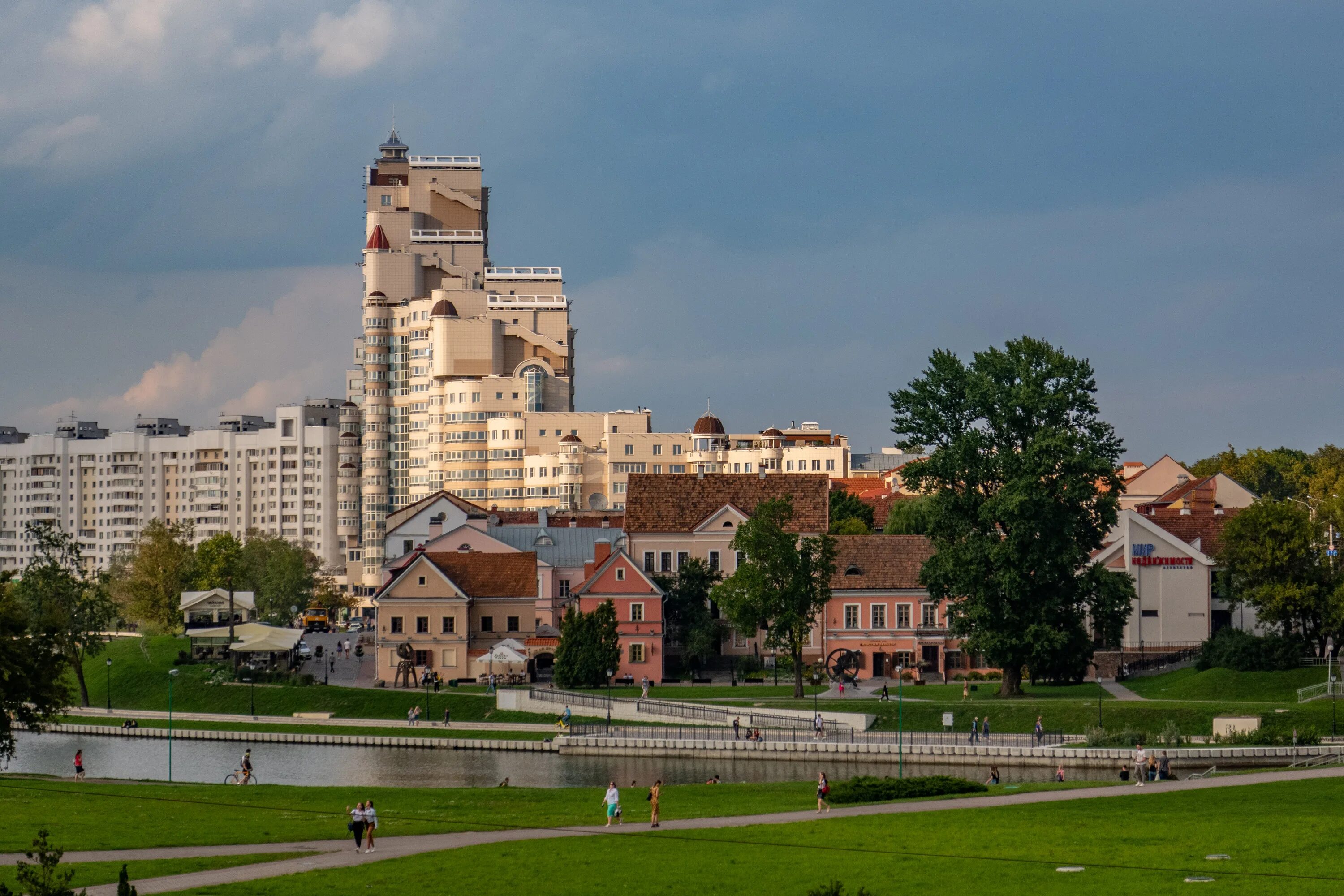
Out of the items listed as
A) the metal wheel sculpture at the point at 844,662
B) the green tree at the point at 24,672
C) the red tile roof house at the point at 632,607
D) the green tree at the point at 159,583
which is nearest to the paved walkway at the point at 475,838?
the green tree at the point at 24,672

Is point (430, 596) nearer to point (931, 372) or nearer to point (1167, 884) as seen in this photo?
point (931, 372)

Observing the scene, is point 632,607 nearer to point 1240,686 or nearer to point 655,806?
point 1240,686

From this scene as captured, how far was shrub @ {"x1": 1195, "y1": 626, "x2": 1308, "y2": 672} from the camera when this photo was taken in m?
84.1

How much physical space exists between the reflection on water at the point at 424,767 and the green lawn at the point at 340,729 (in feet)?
6.85

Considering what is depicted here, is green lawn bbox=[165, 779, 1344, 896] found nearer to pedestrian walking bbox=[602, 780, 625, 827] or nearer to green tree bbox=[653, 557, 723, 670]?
pedestrian walking bbox=[602, 780, 625, 827]

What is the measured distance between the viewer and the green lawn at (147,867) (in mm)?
36719

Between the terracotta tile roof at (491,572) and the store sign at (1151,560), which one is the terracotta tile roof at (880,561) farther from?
the terracotta tile roof at (491,572)

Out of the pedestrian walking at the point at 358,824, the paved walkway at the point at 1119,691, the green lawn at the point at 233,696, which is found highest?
the pedestrian walking at the point at 358,824

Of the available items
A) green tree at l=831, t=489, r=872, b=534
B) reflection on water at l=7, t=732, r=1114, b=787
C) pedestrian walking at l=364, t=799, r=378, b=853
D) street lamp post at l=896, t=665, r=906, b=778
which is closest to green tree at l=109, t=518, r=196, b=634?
reflection on water at l=7, t=732, r=1114, b=787

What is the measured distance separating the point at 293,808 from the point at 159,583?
3383 inches

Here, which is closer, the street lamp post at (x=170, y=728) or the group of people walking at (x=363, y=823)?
the group of people walking at (x=363, y=823)

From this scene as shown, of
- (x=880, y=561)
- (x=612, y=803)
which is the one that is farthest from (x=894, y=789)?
(x=880, y=561)

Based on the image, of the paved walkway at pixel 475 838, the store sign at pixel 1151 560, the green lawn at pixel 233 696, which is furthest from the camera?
the store sign at pixel 1151 560

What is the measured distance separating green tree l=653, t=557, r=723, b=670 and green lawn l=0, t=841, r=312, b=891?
2337 inches
